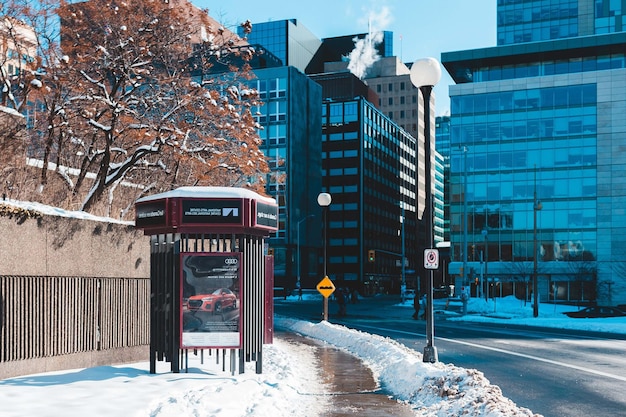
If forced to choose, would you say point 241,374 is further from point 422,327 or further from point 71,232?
point 422,327

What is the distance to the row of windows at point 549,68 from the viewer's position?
3290 inches

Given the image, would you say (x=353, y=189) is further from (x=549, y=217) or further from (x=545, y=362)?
(x=545, y=362)

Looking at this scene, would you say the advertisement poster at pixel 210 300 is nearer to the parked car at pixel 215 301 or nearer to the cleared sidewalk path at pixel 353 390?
the parked car at pixel 215 301

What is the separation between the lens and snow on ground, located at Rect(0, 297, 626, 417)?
425 inches

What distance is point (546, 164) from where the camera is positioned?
82.0 m

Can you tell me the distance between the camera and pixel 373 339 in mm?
24281

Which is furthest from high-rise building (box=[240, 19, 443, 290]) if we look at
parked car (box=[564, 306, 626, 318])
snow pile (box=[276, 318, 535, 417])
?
snow pile (box=[276, 318, 535, 417])

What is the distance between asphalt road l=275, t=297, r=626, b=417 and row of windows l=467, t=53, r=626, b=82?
55.7 meters

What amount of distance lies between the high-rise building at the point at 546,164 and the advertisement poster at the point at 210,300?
65289 mm

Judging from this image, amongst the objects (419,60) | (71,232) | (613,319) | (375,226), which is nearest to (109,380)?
(71,232)

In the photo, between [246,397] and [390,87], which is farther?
[390,87]

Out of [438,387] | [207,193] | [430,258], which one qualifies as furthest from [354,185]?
[438,387]

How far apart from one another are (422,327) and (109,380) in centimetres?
2572

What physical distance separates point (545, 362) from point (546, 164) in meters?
64.9
